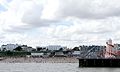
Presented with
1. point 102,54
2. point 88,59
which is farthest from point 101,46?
point 88,59

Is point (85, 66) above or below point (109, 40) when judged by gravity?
below

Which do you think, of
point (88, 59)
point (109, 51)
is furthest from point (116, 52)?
point (88, 59)

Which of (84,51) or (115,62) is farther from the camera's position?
(84,51)

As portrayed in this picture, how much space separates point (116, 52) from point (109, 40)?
18.8 ft

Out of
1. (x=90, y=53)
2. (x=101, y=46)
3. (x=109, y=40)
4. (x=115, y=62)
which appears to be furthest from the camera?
(x=101, y=46)

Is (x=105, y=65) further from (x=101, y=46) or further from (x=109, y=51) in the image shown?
(x=101, y=46)

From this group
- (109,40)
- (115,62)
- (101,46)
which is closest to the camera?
(115,62)

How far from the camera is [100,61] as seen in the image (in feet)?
445

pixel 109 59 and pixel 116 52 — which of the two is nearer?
pixel 109 59

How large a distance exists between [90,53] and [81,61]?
2141 centimetres

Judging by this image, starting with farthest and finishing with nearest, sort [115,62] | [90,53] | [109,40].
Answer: [109,40], [90,53], [115,62]

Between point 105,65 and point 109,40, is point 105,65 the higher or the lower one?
the lower one

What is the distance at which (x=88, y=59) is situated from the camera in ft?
450

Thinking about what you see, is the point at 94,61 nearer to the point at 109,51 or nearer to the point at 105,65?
the point at 105,65
